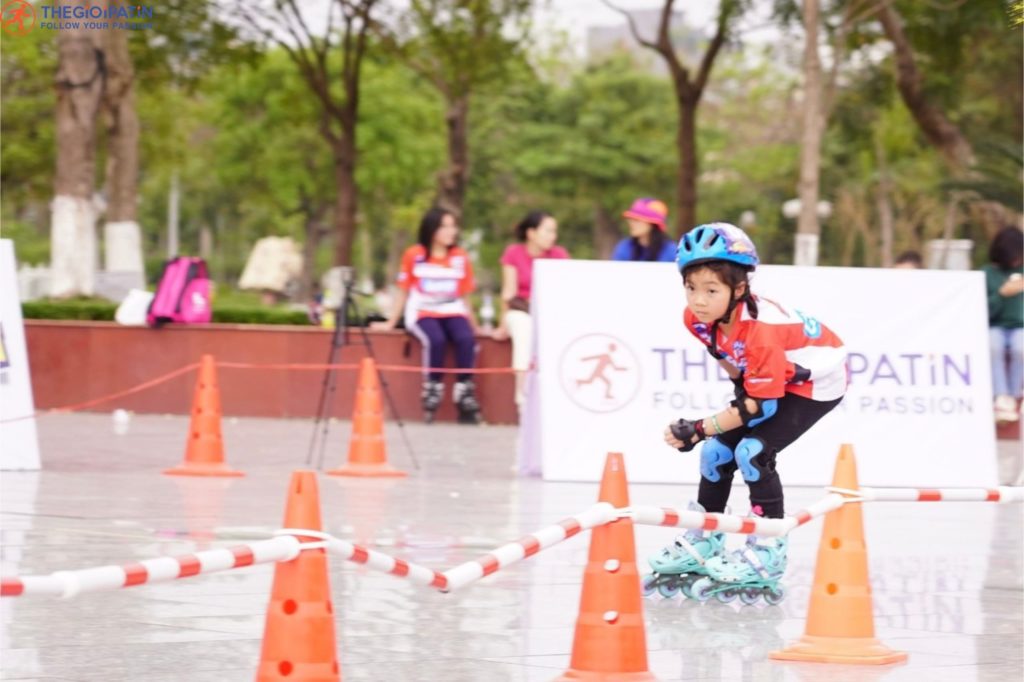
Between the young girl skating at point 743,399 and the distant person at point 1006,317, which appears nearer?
the young girl skating at point 743,399

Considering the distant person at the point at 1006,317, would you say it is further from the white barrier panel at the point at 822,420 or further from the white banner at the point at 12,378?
the white banner at the point at 12,378

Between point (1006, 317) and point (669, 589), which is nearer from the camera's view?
point (669, 589)

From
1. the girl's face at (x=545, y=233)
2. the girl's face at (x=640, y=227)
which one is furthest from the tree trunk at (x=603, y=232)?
the girl's face at (x=640, y=227)

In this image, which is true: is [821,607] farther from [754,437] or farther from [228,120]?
[228,120]

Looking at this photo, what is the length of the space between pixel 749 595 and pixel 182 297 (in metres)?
12.4

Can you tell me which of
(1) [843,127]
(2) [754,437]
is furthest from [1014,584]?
(1) [843,127]

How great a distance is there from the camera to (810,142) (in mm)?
24047

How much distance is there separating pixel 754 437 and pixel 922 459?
6.20 meters

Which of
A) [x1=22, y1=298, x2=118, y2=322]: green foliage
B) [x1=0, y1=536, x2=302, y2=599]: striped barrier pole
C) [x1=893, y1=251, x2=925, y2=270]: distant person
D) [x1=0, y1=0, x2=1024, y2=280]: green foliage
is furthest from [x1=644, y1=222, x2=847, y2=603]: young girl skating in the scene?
[x1=0, y1=0, x2=1024, y2=280]: green foliage

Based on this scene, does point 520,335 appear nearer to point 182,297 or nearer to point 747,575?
point 182,297

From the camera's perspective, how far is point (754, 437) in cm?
750

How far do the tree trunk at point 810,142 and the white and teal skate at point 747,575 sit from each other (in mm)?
15961

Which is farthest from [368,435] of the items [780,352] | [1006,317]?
[780,352]

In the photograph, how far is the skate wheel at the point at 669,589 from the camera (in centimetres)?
786
